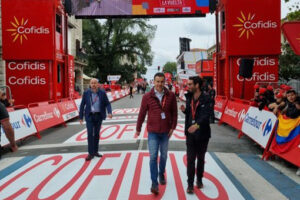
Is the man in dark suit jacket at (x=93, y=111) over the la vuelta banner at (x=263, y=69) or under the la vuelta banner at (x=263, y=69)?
under

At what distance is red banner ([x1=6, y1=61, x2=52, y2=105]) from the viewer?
14.0m

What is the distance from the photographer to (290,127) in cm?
639

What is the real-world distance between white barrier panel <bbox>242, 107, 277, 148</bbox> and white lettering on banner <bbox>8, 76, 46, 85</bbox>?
29.9ft

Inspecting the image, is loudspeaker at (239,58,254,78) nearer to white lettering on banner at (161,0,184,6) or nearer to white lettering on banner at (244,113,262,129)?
white lettering on banner at (244,113,262,129)

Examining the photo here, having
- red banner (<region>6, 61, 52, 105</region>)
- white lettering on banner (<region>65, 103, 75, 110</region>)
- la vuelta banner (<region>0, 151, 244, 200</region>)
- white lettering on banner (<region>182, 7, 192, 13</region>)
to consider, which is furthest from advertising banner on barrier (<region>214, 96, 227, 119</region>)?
red banner (<region>6, 61, 52, 105</region>)

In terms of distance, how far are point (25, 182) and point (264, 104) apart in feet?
20.3

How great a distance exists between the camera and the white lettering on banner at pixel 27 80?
14055 millimetres

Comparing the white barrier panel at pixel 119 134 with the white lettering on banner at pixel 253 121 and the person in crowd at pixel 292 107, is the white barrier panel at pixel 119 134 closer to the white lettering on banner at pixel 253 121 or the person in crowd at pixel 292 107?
the white lettering on banner at pixel 253 121

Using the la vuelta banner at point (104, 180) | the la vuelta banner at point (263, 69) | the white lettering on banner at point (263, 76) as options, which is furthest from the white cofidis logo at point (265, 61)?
the la vuelta banner at point (104, 180)

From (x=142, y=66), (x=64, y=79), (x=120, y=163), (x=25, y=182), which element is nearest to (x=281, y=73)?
(x=64, y=79)

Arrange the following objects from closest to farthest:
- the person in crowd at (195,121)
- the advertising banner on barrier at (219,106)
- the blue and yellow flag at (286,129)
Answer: the person in crowd at (195,121)
the blue and yellow flag at (286,129)
the advertising banner on barrier at (219,106)

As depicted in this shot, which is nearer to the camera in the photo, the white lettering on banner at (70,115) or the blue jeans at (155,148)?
the blue jeans at (155,148)

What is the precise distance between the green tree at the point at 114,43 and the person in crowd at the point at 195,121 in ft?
162

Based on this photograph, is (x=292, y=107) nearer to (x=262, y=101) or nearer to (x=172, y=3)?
(x=262, y=101)
